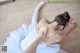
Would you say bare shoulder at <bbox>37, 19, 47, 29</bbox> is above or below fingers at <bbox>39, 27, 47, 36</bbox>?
above

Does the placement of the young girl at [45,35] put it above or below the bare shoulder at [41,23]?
below

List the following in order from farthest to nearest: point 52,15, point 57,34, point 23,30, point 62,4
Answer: point 62,4 → point 52,15 → point 23,30 → point 57,34

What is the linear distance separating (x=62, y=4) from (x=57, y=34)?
680 millimetres

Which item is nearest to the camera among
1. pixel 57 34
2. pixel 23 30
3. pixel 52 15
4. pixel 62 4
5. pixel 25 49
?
pixel 25 49

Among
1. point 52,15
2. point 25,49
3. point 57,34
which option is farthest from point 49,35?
point 52,15

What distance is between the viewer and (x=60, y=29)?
42.6 inches

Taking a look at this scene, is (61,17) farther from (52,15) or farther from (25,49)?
(52,15)

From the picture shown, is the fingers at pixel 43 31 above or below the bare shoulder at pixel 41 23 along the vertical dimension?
below

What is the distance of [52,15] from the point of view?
5.18ft

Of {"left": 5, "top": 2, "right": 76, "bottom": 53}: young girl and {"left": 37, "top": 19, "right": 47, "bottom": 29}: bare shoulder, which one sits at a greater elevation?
{"left": 37, "top": 19, "right": 47, "bottom": 29}: bare shoulder

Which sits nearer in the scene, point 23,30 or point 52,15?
point 23,30

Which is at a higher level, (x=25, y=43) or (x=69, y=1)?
(x=69, y=1)

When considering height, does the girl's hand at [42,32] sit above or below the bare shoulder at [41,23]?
below

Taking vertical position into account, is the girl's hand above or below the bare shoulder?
below
